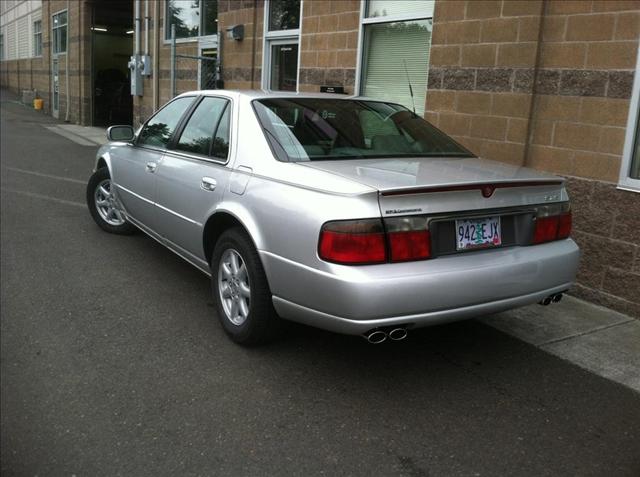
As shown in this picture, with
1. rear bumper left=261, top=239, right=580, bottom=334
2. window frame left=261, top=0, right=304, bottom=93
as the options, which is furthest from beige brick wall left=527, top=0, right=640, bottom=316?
window frame left=261, top=0, right=304, bottom=93

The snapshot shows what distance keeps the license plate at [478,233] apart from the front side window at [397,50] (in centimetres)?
398

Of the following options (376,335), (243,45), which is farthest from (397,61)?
(376,335)

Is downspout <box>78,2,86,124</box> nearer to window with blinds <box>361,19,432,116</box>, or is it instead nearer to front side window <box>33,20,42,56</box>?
front side window <box>33,20,42,56</box>

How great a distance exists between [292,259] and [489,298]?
1.04 metres

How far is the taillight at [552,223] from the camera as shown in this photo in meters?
3.61

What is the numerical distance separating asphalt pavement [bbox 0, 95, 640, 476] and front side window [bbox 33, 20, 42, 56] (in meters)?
27.7

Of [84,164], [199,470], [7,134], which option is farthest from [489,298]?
[7,134]

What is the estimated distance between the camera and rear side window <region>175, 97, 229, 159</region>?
427 centimetres

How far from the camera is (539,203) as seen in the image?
11.8 ft

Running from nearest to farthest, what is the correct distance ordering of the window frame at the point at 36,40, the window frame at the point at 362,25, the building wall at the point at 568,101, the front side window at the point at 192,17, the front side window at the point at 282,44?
the building wall at the point at 568,101 < the window frame at the point at 362,25 < the front side window at the point at 282,44 < the front side window at the point at 192,17 < the window frame at the point at 36,40

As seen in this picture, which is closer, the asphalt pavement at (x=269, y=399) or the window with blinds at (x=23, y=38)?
the asphalt pavement at (x=269, y=399)

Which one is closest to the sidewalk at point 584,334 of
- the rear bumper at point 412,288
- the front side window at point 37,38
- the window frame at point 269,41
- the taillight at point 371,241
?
the rear bumper at point 412,288

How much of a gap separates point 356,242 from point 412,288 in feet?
1.15

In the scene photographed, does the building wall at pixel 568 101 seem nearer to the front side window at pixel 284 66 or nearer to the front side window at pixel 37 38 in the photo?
the front side window at pixel 284 66
